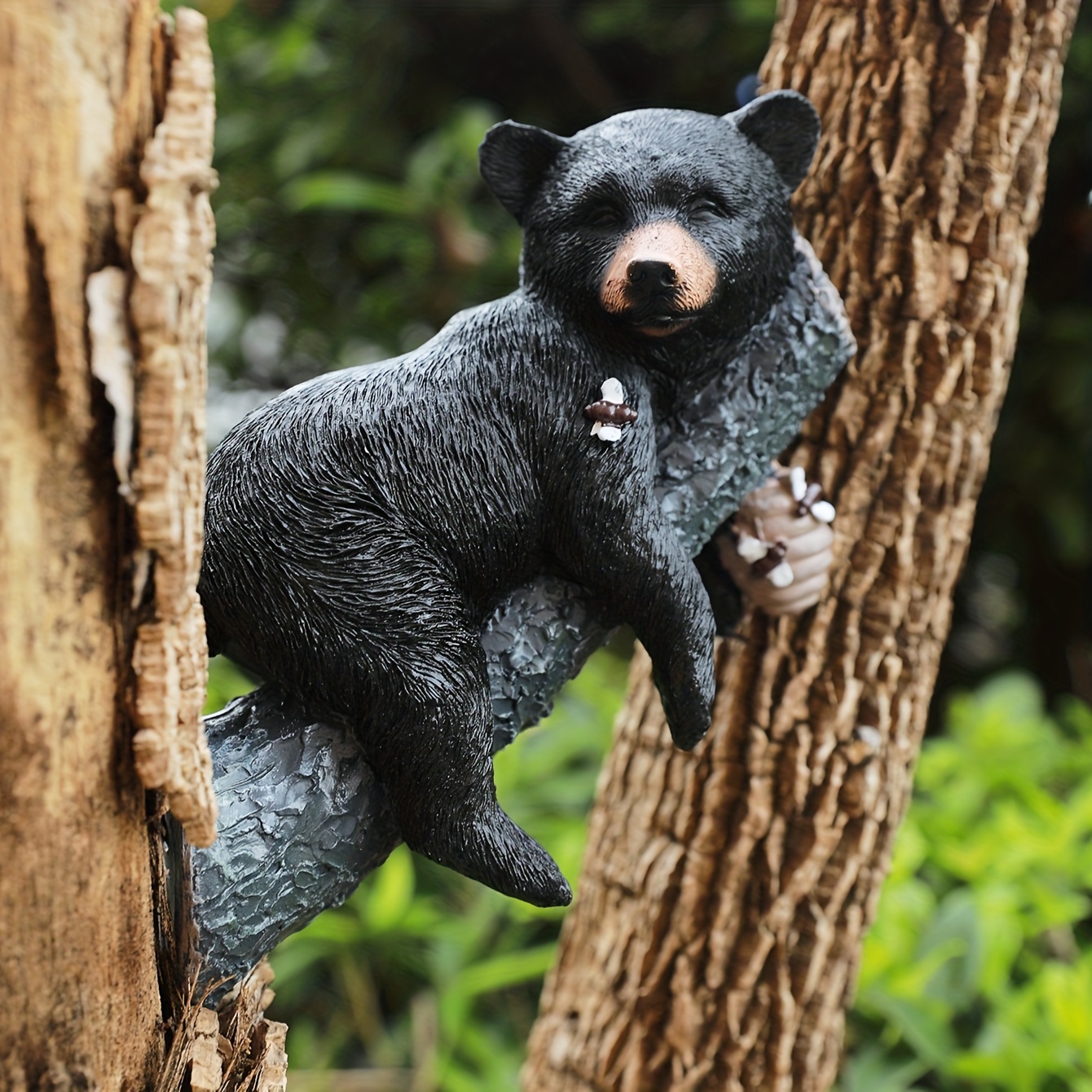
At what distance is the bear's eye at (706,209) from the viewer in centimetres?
73

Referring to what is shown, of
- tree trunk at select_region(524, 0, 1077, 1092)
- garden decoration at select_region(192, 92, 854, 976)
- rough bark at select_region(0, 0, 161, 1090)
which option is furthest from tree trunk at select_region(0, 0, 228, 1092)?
tree trunk at select_region(524, 0, 1077, 1092)

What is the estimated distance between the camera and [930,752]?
2.16 meters

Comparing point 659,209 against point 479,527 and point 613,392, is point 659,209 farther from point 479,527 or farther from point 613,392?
point 479,527

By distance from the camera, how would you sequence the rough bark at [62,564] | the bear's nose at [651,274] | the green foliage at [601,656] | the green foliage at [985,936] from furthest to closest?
the green foliage at [601,656] < the green foliage at [985,936] < the bear's nose at [651,274] < the rough bark at [62,564]

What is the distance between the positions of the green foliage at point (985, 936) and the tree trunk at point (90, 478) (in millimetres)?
1324

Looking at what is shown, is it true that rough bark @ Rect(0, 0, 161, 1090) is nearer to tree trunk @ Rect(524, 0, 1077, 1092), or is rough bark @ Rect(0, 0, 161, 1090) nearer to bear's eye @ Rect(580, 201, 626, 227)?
bear's eye @ Rect(580, 201, 626, 227)

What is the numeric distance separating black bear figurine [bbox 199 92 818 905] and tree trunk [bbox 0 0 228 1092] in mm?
125

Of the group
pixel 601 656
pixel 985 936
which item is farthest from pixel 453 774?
pixel 601 656

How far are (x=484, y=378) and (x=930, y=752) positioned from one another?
1.72 meters

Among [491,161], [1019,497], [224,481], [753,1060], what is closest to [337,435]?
[224,481]

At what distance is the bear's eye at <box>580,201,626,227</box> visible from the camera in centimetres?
72

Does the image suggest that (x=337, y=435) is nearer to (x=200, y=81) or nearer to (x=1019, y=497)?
(x=200, y=81)

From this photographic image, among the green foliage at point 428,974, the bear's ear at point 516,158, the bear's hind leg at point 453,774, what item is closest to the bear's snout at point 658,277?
the bear's ear at point 516,158

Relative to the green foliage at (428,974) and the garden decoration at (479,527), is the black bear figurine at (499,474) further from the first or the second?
the green foliage at (428,974)
